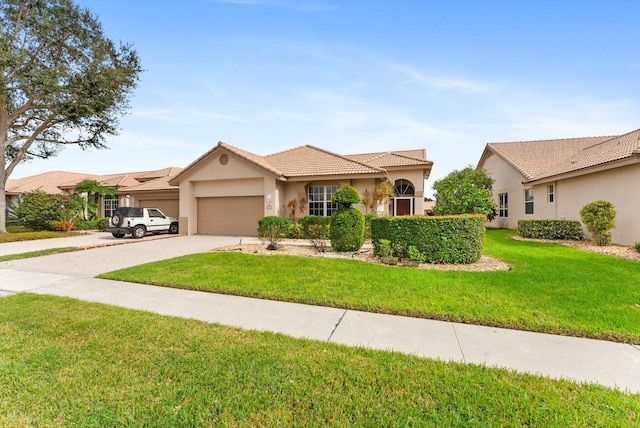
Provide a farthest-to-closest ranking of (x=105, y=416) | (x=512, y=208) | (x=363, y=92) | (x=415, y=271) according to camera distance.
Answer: (x=512, y=208) → (x=363, y=92) → (x=415, y=271) → (x=105, y=416)

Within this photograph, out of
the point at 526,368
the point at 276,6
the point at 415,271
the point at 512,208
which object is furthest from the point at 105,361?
the point at 512,208

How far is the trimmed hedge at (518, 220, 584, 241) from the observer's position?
13.2 m

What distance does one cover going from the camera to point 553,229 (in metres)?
13.6

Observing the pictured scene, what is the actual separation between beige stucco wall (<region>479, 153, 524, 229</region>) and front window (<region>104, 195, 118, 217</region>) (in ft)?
107

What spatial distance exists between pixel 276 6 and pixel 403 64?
5016mm

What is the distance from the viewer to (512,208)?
71.1ft

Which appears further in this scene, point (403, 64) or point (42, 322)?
point (403, 64)

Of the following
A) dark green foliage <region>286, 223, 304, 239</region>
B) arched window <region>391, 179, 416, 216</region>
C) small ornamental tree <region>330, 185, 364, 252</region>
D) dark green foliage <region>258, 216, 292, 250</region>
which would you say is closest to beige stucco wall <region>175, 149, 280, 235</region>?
dark green foliage <region>286, 223, 304, 239</region>

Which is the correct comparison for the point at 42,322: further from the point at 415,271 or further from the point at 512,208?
the point at 512,208

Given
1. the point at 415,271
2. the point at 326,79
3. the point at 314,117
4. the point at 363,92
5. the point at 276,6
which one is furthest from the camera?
the point at 314,117

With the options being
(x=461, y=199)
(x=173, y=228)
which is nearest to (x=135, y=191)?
(x=173, y=228)

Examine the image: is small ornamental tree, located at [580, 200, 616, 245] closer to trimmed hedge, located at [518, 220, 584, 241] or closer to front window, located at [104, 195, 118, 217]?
trimmed hedge, located at [518, 220, 584, 241]

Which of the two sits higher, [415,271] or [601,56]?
[601,56]

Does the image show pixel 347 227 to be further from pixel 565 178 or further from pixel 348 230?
pixel 565 178
